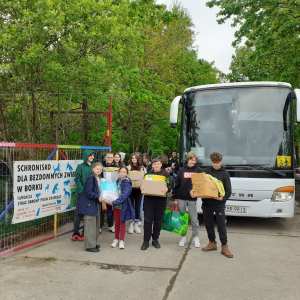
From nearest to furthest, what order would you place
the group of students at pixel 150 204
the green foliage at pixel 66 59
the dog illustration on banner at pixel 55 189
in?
the group of students at pixel 150 204 < the dog illustration on banner at pixel 55 189 < the green foliage at pixel 66 59

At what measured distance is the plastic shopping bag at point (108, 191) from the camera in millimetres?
5730

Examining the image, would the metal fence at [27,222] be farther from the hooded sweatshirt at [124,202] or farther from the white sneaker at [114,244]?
the hooded sweatshirt at [124,202]

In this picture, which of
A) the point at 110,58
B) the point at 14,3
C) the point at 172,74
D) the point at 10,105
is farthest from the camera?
the point at 172,74

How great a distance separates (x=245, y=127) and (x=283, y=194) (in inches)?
64.8

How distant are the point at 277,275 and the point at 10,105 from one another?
918 cm

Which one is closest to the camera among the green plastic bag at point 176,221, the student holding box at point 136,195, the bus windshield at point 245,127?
the green plastic bag at point 176,221

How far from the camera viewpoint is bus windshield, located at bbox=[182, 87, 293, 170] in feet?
23.1

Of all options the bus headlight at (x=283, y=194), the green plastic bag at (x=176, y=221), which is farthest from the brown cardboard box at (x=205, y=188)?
the bus headlight at (x=283, y=194)

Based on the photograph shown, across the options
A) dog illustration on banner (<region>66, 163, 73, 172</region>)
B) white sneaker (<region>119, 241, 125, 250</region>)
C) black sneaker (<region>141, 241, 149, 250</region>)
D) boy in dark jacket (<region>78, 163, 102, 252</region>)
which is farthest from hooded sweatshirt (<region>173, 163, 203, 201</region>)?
dog illustration on banner (<region>66, 163, 73, 172</region>)

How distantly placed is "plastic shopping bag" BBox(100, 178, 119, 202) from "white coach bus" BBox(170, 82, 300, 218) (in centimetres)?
236

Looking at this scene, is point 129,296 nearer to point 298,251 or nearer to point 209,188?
point 209,188

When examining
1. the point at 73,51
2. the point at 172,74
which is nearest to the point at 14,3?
the point at 73,51

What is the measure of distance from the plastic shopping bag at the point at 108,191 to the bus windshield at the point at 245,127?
241cm

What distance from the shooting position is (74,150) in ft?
22.3
